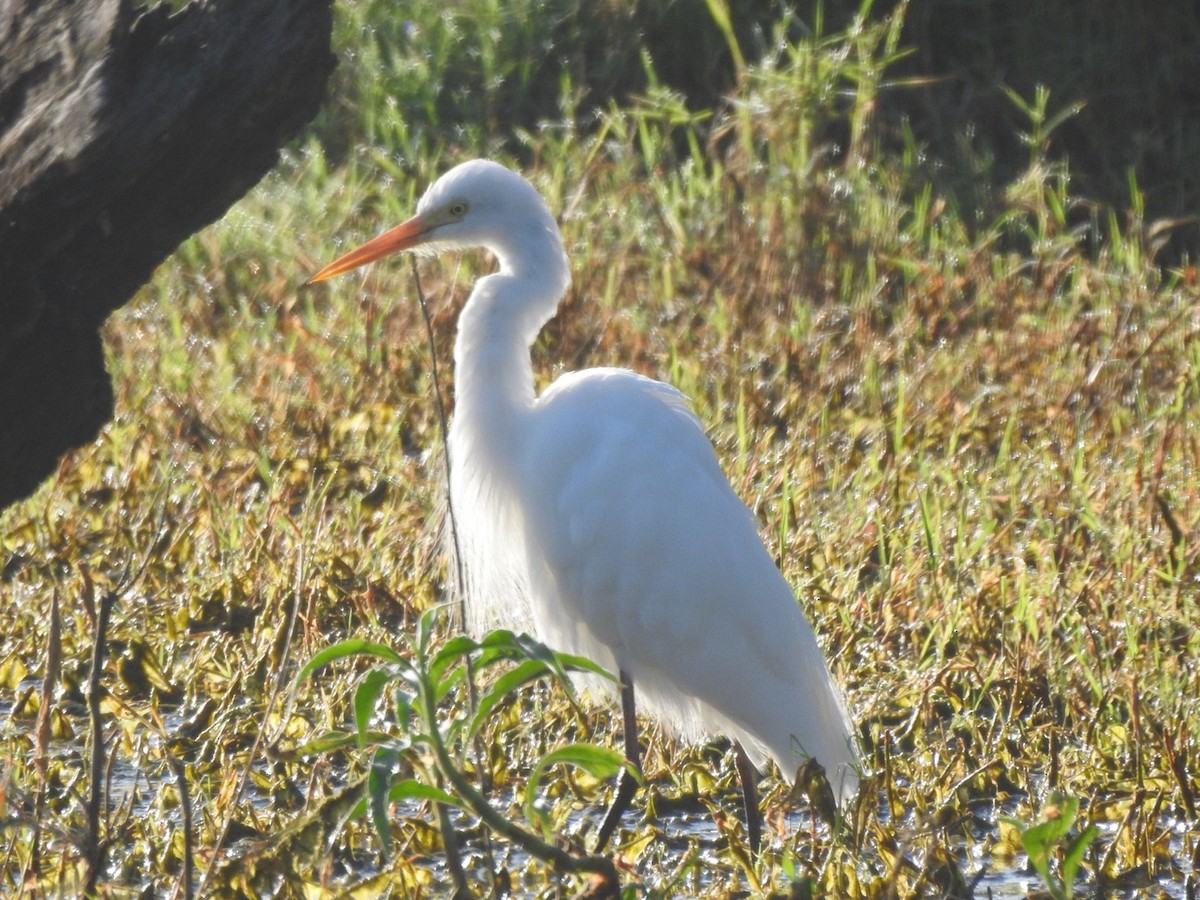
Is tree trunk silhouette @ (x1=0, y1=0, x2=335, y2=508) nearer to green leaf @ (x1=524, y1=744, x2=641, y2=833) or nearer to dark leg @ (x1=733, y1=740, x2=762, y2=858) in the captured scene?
green leaf @ (x1=524, y1=744, x2=641, y2=833)

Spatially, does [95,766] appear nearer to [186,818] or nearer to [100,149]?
[186,818]

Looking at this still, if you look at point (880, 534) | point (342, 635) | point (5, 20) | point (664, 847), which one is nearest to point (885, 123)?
point (880, 534)

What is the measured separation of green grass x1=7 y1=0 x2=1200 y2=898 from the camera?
2.35 meters

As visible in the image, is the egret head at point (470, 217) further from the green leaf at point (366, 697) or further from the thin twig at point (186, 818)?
the green leaf at point (366, 697)

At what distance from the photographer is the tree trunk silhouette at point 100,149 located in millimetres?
1637

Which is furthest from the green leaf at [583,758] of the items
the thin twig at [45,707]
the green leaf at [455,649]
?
the thin twig at [45,707]

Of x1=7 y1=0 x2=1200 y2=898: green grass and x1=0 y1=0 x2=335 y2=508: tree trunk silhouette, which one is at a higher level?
x1=0 y1=0 x2=335 y2=508: tree trunk silhouette

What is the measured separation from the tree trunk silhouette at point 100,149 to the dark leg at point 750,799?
3.64ft

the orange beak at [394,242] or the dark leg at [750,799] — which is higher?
the orange beak at [394,242]

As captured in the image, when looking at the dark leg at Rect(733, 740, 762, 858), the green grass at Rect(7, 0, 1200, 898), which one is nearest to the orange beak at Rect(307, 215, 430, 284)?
the green grass at Rect(7, 0, 1200, 898)

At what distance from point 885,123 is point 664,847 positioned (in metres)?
3.20

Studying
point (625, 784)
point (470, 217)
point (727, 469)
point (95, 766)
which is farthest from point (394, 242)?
point (95, 766)

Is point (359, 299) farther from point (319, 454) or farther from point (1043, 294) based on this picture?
point (1043, 294)

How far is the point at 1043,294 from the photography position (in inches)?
167
